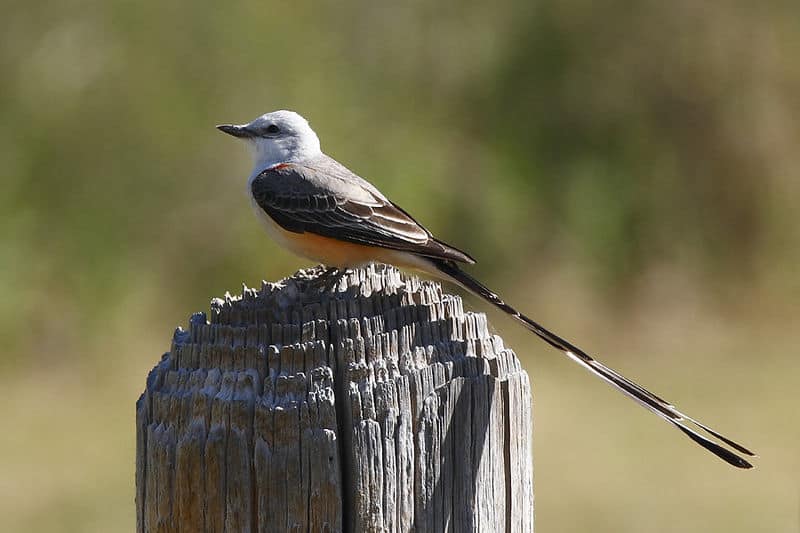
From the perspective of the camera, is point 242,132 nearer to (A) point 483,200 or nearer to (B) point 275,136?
(B) point 275,136

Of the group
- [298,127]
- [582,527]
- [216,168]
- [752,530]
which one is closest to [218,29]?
[216,168]

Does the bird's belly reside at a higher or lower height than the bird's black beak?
lower

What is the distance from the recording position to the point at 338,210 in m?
4.50

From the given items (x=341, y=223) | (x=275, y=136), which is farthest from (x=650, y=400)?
(x=275, y=136)

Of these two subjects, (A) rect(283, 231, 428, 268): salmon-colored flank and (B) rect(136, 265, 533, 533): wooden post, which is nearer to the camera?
(B) rect(136, 265, 533, 533): wooden post

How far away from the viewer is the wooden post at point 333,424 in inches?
101

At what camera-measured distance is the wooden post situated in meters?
2.57

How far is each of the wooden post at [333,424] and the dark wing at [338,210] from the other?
140cm

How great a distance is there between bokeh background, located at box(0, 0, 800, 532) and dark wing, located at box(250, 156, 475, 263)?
121 inches

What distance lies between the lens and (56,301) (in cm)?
900

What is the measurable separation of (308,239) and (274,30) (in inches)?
213

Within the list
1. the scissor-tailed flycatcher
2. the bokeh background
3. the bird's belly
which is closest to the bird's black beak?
the scissor-tailed flycatcher

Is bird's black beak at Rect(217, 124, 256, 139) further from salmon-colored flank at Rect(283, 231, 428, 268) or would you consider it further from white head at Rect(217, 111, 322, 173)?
salmon-colored flank at Rect(283, 231, 428, 268)

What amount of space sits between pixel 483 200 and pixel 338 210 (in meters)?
5.59
